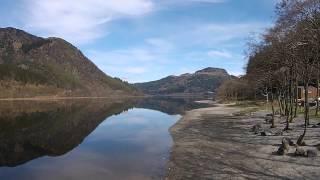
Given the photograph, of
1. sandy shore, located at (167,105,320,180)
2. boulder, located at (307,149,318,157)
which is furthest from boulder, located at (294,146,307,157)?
sandy shore, located at (167,105,320,180)

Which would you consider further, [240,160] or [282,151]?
[282,151]

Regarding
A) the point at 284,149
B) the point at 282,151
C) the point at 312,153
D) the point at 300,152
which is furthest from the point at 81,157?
the point at 312,153

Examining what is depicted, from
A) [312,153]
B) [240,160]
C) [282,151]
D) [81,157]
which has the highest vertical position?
[312,153]

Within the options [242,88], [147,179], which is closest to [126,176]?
[147,179]

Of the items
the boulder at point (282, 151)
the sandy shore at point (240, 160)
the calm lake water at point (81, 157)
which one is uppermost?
the boulder at point (282, 151)

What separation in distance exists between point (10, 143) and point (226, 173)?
31.5 metres

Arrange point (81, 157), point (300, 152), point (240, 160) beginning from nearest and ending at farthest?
point (300, 152), point (240, 160), point (81, 157)

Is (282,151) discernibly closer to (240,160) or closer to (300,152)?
(300,152)

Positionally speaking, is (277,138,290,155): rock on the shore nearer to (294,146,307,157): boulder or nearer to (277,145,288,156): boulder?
(277,145,288,156): boulder

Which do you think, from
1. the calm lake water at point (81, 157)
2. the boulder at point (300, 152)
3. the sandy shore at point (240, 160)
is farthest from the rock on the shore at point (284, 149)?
the calm lake water at point (81, 157)

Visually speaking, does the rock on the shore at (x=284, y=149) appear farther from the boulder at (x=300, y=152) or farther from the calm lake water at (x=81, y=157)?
the calm lake water at (x=81, y=157)

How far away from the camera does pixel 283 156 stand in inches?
1206

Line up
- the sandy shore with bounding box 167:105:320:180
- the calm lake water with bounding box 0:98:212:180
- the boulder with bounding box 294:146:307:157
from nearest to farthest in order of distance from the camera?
the sandy shore with bounding box 167:105:320:180
the boulder with bounding box 294:146:307:157
the calm lake water with bounding box 0:98:212:180

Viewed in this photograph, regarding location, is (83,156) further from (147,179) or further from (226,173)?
(226,173)
